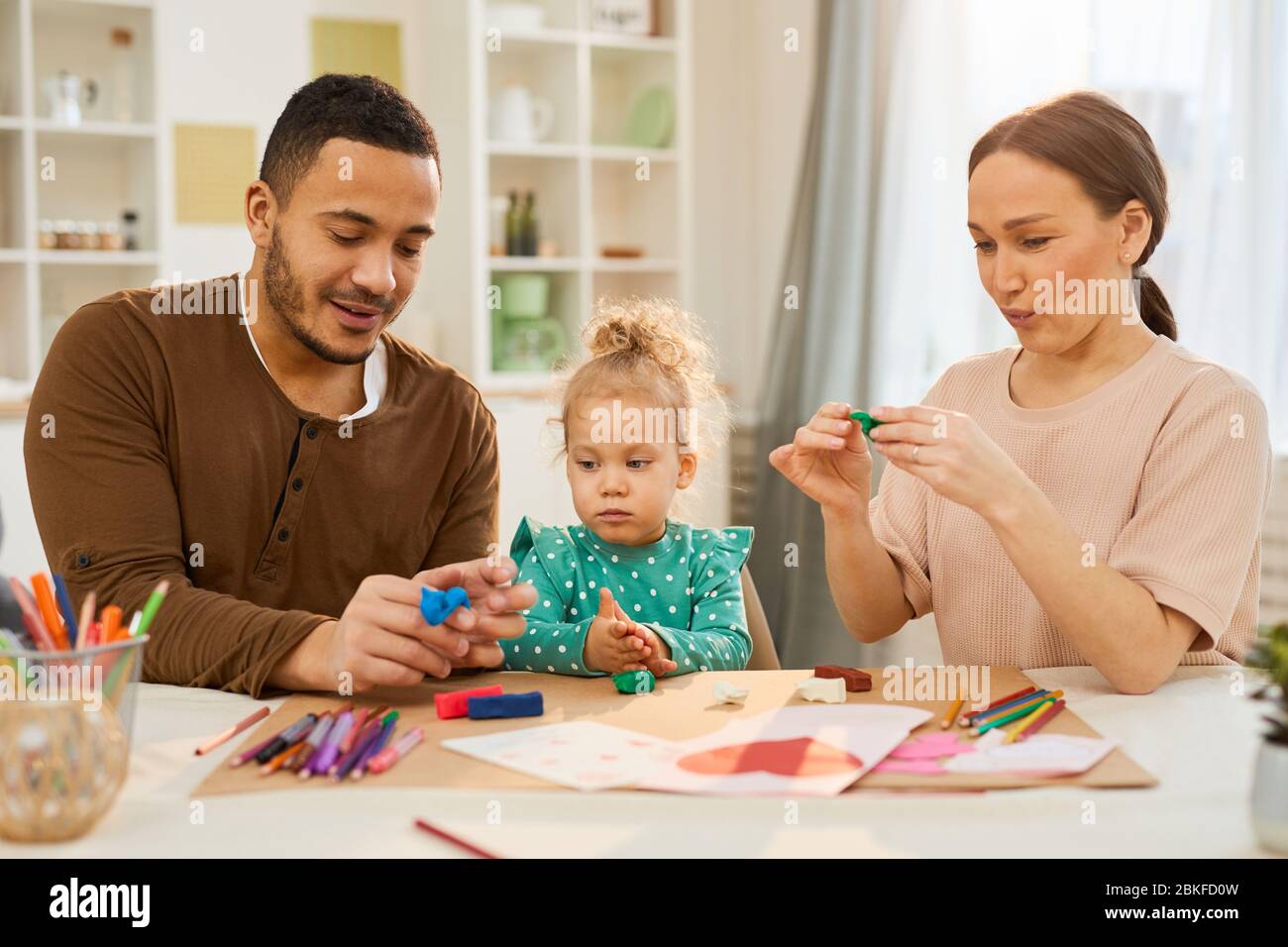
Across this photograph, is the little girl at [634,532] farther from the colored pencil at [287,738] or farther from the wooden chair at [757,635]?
the colored pencil at [287,738]

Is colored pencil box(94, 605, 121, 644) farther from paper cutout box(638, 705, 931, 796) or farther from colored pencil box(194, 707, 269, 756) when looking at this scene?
paper cutout box(638, 705, 931, 796)

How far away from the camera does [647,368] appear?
1.83m

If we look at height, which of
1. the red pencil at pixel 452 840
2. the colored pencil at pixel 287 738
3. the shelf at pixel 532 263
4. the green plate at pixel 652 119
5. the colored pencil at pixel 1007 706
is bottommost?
the red pencil at pixel 452 840

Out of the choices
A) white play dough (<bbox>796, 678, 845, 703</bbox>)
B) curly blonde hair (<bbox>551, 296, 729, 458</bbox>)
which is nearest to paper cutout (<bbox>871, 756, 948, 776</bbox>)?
white play dough (<bbox>796, 678, 845, 703</bbox>)

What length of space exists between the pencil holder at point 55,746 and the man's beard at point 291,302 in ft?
2.71

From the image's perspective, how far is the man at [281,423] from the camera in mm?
1549

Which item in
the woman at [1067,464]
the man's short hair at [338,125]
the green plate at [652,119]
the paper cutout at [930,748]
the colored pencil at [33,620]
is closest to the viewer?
the colored pencil at [33,620]

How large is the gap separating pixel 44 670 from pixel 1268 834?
89cm

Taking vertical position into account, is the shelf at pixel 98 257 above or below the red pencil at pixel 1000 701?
above

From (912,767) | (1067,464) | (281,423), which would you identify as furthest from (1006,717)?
(281,423)

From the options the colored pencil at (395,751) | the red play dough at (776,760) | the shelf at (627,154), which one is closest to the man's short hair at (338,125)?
the colored pencil at (395,751)

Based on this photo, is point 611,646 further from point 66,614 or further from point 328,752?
point 66,614
